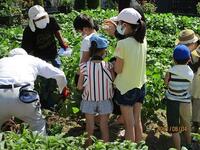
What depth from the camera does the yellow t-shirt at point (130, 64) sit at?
505cm

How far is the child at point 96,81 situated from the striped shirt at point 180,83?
643 mm

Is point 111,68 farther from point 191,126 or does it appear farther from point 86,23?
point 191,126

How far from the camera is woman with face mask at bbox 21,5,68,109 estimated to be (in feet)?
21.0

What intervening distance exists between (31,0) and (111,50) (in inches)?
663

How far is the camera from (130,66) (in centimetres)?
514

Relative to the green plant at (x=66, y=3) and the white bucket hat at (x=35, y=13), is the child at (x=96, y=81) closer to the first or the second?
the white bucket hat at (x=35, y=13)

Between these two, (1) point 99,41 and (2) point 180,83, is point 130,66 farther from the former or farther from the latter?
(2) point 180,83

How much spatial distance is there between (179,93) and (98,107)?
0.86 m

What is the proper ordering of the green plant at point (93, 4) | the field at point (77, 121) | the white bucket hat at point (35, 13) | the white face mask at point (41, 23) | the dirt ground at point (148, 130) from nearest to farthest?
the field at point (77, 121)
the dirt ground at point (148, 130)
the white bucket hat at point (35, 13)
the white face mask at point (41, 23)
the green plant at point (93, 4)

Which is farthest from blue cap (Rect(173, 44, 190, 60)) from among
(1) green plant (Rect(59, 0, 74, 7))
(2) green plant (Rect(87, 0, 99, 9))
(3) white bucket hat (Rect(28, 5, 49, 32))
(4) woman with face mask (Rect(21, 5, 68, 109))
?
(1) green plant (Rect(59, 0, 74, 7))

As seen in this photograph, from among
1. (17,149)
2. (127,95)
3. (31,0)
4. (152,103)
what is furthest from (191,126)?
(31,0)

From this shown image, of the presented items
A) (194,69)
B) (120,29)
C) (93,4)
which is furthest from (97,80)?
(93,4)

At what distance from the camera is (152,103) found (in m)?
6.44

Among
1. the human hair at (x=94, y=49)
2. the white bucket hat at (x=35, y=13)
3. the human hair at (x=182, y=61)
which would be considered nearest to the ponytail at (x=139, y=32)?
the human hair at (x=94, y=49)
